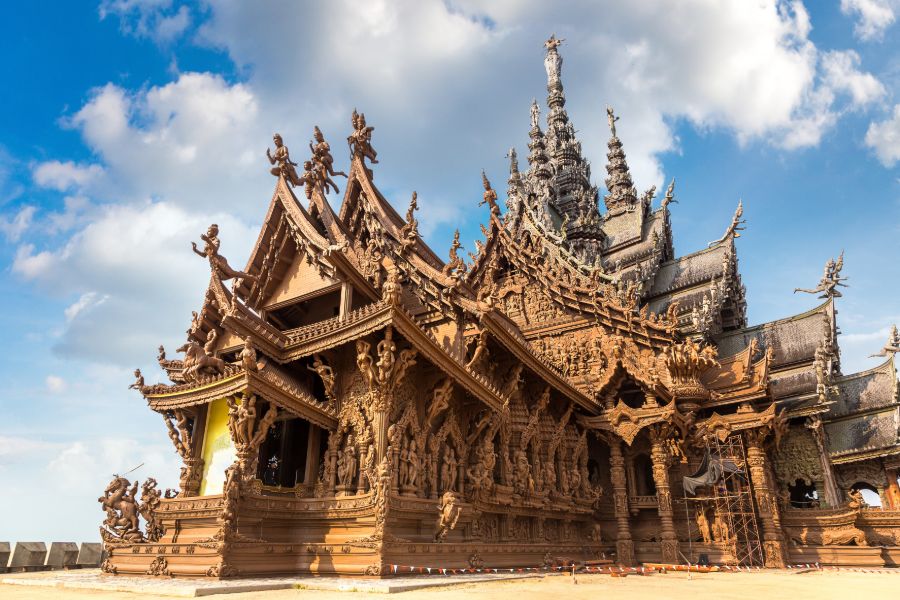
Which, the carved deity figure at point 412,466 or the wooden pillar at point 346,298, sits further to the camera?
the wooden pillar at point 346,298

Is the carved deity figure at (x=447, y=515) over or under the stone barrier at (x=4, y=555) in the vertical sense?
over

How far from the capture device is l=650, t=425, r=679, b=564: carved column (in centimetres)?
1357

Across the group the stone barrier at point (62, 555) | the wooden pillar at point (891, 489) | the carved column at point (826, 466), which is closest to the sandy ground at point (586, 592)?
the stone barrier at point (62, 555)

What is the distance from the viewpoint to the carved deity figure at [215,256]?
34.5 ft

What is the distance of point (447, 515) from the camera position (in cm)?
894

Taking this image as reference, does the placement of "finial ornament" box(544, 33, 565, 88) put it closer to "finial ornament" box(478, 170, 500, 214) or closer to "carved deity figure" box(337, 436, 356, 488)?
"finial ornament" box(478, 170, 500, 214)

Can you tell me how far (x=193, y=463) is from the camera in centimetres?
945

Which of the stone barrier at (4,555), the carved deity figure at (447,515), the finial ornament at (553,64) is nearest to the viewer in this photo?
the carved deity figure at (447,515)

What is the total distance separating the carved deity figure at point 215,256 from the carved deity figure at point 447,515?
5.74 m

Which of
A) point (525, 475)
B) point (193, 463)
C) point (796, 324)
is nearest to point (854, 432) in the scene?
point (796, 324)

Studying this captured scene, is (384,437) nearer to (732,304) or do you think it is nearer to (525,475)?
(525,475)

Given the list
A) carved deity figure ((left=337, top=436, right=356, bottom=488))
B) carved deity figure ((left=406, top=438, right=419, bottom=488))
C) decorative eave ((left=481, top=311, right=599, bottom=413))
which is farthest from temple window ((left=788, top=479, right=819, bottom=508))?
carved deity figure ((left=337, top=436, right=356, bottom=488))

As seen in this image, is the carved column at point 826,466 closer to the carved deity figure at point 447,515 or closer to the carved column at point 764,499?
the carved column at point 764,499

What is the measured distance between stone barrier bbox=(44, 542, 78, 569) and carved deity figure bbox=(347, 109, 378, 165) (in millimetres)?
9836
